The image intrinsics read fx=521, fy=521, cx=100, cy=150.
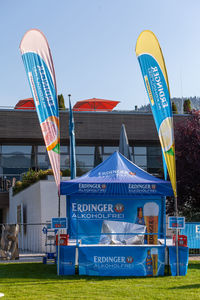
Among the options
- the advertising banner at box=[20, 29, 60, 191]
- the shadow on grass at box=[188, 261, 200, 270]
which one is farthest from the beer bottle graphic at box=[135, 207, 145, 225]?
the advertising banner at box=[20, 29, 60, 191]

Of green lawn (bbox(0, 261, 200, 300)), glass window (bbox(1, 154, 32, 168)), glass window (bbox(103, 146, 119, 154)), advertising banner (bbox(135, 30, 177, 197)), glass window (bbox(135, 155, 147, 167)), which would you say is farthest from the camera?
glass window (bbox(103, 146, 119, 154))

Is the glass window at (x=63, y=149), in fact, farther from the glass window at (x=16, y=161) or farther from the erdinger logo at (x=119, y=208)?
the erdinger logo at (x=119, y=208)

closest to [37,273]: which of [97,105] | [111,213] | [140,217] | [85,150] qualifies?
[111,213]

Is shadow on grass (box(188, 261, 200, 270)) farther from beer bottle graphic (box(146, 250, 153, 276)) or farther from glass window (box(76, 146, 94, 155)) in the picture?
glass window (box(76, 146, 94, 155))

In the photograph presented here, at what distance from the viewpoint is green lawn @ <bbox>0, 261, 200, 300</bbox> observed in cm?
915

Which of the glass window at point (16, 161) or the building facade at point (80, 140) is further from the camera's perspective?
the glass window at point (16, 161)

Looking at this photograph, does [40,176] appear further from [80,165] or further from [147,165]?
[147,165]

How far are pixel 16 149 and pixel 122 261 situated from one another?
777 inches

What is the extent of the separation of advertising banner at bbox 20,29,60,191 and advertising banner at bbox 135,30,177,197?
2324 mm

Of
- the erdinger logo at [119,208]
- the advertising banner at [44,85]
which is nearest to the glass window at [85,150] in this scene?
the erdinger logo at [119,208]

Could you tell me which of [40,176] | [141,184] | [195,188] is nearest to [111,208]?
[141,184]

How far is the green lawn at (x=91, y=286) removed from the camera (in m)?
9.15

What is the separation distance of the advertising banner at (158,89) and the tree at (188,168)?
793cm

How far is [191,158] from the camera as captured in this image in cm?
2025
